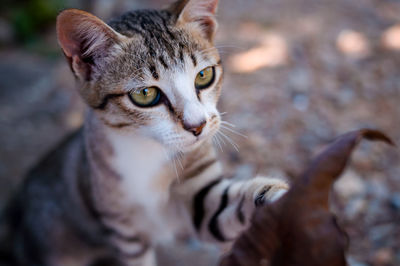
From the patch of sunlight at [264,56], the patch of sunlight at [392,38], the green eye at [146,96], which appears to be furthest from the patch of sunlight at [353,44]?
the green eye at [146,96]

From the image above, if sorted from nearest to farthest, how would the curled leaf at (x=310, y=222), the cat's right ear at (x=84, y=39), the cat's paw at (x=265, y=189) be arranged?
1. the curled leaf at (x=310, y=222)
2. the cat's paw at (x=265, y=189)
3. the cat's right ear at (x=84, y=39)

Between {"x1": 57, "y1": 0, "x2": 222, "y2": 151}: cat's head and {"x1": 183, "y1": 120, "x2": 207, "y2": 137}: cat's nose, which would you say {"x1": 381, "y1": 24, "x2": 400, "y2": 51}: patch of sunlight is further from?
{"x1": 183, "y1": 120, "x2": 207, "y2": 137}: cat's nose

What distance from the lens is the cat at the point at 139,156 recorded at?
1.64 meters

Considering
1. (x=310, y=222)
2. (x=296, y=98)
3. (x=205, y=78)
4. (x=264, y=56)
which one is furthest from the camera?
(x=264, y=56)

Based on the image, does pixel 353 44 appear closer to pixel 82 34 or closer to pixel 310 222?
pixel 82 34

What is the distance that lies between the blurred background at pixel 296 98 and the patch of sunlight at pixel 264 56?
0.4 inches

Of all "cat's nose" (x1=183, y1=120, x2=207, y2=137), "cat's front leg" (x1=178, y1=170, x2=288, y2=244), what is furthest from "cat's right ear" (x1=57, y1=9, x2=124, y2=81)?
"cat's front leg" (x1=178, y1=170, x2=288, y2=244)

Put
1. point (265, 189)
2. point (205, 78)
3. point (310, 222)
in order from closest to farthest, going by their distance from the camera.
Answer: point (310, 222) → point (265, 189) → point (205, 78)

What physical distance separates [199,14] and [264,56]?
2.07 m

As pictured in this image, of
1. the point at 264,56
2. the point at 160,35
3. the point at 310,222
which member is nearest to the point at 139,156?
the point at 160,35

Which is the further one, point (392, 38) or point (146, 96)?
point (392, 38)

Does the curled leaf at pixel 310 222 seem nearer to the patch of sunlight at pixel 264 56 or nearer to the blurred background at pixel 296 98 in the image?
the blurred background at pixel 296 98

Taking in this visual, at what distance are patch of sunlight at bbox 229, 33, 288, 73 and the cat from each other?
1.87 metres

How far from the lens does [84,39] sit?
5.44 ft
